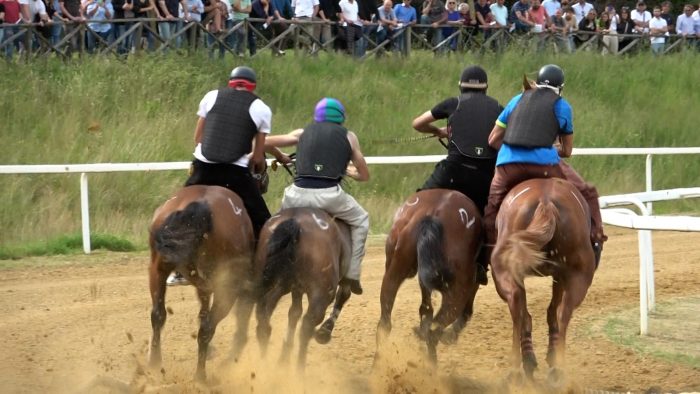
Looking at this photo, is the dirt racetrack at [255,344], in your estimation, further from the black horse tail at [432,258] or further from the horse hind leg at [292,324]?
the black horse tail at [432,258]

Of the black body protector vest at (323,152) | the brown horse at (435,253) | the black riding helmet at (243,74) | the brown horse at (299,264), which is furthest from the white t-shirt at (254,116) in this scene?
the brown horse at (435,253)

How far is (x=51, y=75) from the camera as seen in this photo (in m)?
21.1

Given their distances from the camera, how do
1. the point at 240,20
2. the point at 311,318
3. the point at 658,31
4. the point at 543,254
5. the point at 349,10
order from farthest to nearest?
the point at 658,31 < the point at 349,10 < the point at 240,20 < the point at 311,318 < the point at 543,254

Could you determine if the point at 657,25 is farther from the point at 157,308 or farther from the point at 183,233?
the point at 183,233

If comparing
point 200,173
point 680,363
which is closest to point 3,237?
point 200,173

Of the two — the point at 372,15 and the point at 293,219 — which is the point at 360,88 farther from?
the point at 293,219

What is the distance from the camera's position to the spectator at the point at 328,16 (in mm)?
24328

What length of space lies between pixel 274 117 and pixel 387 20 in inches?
151

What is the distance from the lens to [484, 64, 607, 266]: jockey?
9.85 metres

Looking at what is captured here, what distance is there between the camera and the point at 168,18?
21875mm

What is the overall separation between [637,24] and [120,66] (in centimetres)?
1445

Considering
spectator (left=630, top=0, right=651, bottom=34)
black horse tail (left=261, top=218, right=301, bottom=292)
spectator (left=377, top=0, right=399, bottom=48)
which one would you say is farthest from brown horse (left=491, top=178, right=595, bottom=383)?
spectator (left=630, top=0, right=651, bottom=34)

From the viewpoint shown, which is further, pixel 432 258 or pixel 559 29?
pixel 559 29

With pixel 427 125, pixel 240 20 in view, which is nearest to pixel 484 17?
pixel 240 20
